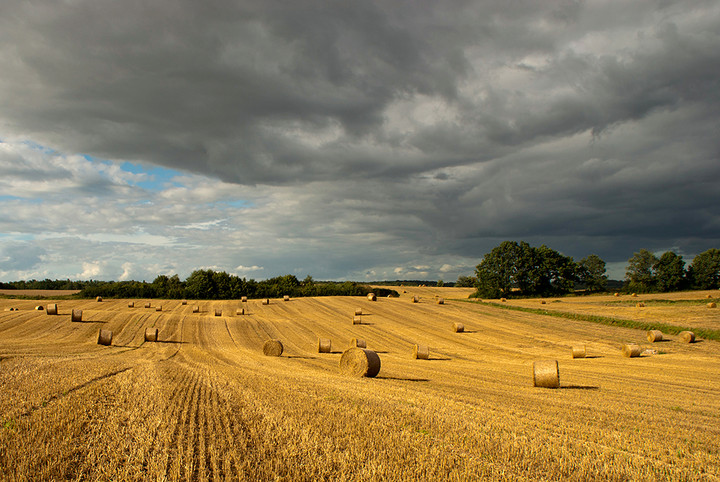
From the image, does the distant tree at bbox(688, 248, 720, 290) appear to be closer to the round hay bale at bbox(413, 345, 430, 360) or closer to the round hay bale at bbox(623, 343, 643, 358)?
the round hay bale at bbox(623, 343, 643, 358)

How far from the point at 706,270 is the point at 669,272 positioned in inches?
272

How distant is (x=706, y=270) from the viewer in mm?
92438

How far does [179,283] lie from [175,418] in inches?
3360

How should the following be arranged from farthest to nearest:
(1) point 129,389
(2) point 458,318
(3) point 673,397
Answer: (2) point 458,318, (3) point 673,397, (1) point 129,389

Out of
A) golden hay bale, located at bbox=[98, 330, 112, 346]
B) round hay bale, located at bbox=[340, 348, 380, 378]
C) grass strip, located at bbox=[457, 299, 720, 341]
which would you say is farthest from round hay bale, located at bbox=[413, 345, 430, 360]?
grass strip, located at bbox=[457, 299, 720, 341]

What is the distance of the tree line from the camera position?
8925 centimetres

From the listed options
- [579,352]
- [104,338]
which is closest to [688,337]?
[579,352]

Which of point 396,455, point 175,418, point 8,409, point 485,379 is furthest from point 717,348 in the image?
point 8,409

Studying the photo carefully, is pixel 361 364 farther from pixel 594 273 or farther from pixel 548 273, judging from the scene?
pixel 594 273

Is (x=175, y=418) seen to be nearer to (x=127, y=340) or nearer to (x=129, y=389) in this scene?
(x=129, y=389)

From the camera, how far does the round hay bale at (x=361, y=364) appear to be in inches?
590

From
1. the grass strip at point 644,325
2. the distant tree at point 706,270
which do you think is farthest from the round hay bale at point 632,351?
the distant tree at point 706,270

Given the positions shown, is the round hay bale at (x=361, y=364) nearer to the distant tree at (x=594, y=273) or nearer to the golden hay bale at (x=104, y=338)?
the golden hay bale at (x=104, y=338)

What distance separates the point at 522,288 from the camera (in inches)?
3538
